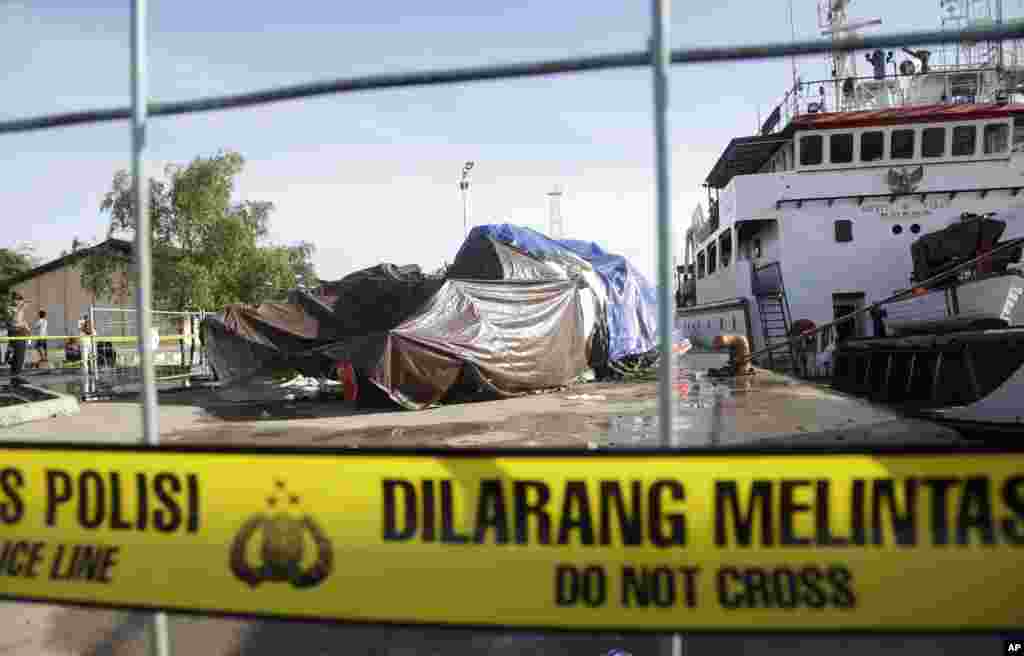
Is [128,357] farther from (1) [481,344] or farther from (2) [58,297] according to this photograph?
(2) [58,297]

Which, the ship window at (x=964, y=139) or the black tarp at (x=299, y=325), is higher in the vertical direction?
the ship window at (x=964, y=139)

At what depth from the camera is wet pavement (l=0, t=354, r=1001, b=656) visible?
3131 mm

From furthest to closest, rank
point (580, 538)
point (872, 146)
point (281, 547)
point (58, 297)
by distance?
point (58, 297) < point (872, 146) < point (281, 547) < point (580, 538)

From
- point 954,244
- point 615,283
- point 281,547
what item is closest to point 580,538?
point 281,547

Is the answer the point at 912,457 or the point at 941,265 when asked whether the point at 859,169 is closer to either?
the point at 941,265

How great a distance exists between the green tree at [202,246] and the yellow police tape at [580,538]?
20.9 meters

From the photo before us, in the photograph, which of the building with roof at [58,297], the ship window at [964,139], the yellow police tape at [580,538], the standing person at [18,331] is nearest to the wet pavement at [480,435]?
the yellow police tape at [580,538]

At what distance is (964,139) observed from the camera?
17375 millimetres

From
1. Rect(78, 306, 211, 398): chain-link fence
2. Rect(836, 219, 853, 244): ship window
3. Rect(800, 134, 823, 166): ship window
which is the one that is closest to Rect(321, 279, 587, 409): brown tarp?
Rect(78, 306, 211, 398): chain-link fence

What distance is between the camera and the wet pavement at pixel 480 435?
10.3ft

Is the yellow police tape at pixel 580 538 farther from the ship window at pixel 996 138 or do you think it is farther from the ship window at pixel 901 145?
the ship window at pixel 996 138

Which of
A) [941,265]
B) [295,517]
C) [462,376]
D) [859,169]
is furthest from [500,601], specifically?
[859,169]

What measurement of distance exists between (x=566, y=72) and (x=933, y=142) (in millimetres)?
19494

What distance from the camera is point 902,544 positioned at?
1.82 metres
